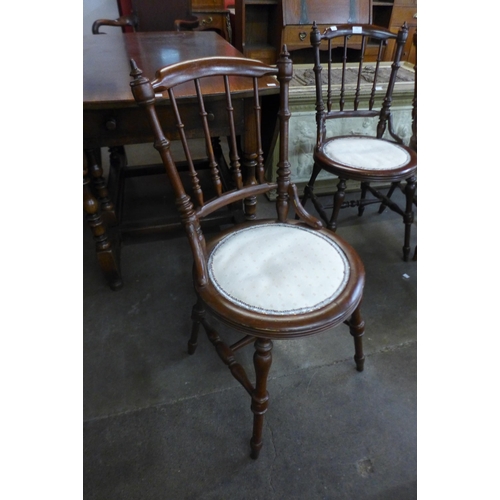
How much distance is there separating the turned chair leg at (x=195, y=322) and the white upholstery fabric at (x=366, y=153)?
90 cm

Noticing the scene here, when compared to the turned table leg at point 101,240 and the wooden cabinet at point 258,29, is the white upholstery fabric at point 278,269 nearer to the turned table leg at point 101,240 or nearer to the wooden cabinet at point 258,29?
the turned table leg at point 101,240

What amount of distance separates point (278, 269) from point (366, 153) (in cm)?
96

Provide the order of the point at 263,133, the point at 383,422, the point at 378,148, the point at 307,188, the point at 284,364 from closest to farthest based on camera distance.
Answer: the point at 383,422 → the point at 284,364 → the point at 378,148 → the point at 307,188 → the point at 263,133

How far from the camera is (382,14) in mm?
3166

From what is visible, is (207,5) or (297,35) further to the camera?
(207,5)

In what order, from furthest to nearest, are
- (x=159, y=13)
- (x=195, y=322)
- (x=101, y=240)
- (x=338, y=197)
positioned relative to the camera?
(x=159, y=13)
(x=338, y=197)
(x=101, y=240)
(x=195, y=322)

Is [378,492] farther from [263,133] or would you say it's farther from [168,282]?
[263,133]

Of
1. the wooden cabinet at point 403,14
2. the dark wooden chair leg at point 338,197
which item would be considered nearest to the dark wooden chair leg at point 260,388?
the dark wooden chair leg at point 338,197

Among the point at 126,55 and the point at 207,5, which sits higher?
the point at 207,5

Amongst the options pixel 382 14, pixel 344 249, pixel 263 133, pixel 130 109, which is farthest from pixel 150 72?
pixel 382 14

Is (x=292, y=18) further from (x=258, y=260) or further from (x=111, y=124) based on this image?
(x=258, y=260)

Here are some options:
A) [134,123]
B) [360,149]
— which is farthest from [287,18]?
[134,123]

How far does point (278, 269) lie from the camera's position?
3.10 ft

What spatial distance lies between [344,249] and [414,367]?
69 centimetres
